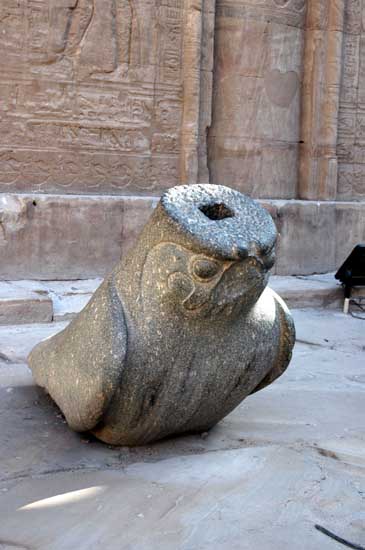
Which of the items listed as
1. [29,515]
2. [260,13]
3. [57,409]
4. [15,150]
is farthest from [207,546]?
[260,13]

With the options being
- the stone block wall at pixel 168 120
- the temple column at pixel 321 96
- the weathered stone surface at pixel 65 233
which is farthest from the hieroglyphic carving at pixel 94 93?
the temple column at pixel 321 96

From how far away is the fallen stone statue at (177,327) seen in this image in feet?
9.70

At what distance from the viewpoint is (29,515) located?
8.65 feet

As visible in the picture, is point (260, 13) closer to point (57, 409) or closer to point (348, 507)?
point (57, 409)

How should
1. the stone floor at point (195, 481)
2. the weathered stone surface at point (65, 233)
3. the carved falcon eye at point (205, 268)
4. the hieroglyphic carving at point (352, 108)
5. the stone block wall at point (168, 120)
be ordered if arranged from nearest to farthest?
the stone floor at point (195, 481), the carved falcon eye at point (205, 268), the weathered stone surface at point (65, 233), the stone block wall at point (168, 120), the hieroglyphic carving at point (352, 108)

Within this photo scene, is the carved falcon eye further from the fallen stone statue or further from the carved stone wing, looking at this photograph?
the carved stone wing

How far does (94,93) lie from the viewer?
760cm

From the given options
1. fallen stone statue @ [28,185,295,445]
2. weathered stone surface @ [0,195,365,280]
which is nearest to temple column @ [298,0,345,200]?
weathered stone surface @ [0,195,365,280]

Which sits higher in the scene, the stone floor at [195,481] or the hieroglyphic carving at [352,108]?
the hieroglyphic carving at [352,108]

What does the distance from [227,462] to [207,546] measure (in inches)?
28.4

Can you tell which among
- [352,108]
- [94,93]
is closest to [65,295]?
[94,93]

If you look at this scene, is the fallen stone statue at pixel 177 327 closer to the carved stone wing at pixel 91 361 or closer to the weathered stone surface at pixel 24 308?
the carved stone wing at pixel 91 361

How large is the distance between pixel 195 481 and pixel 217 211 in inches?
42.5

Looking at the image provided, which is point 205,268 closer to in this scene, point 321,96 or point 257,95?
point 257,95
